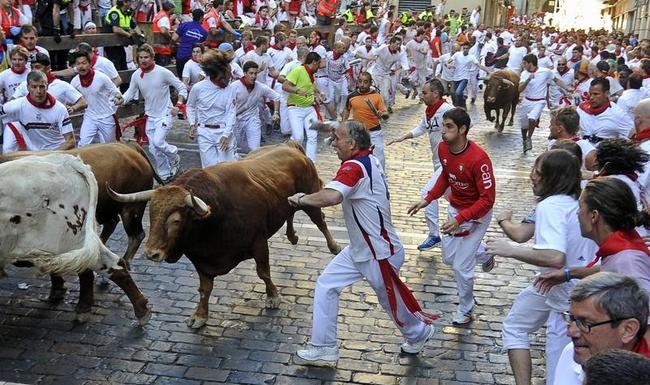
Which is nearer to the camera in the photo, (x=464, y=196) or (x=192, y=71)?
(x=464, y=196)

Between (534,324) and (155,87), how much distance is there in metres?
7.72

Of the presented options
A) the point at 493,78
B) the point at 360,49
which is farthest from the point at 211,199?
the point at 360,49

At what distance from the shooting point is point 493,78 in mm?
17219

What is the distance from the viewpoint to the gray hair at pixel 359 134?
5.43 m

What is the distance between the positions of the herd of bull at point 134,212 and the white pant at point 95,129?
3060mm

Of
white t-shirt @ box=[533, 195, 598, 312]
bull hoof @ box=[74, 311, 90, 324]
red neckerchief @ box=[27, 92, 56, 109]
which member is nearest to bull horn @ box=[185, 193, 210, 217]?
bull hoof @ box=[74, 311, 90, 324]

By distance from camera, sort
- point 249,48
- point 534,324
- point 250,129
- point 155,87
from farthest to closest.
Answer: point 249,48, point 250,129, point 155,87, point 534,324

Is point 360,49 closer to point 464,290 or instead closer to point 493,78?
point 493,78

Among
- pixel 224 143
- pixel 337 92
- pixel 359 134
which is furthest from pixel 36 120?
pixel 337 92

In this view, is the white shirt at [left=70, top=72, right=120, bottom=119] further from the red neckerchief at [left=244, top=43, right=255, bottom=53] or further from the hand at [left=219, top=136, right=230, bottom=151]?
the red neckerchief at [left=244, top=43, right=255, bottom=53]

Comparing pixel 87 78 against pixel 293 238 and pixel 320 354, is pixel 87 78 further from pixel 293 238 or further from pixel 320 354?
pixel 320 354

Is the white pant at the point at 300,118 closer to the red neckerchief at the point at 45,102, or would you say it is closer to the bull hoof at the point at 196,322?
the red neckerchief at the point at 45,102

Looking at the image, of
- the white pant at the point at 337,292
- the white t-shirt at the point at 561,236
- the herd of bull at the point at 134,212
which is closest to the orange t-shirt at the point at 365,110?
the herd of bull at the point at 134,212

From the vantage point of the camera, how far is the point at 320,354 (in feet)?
18.2
